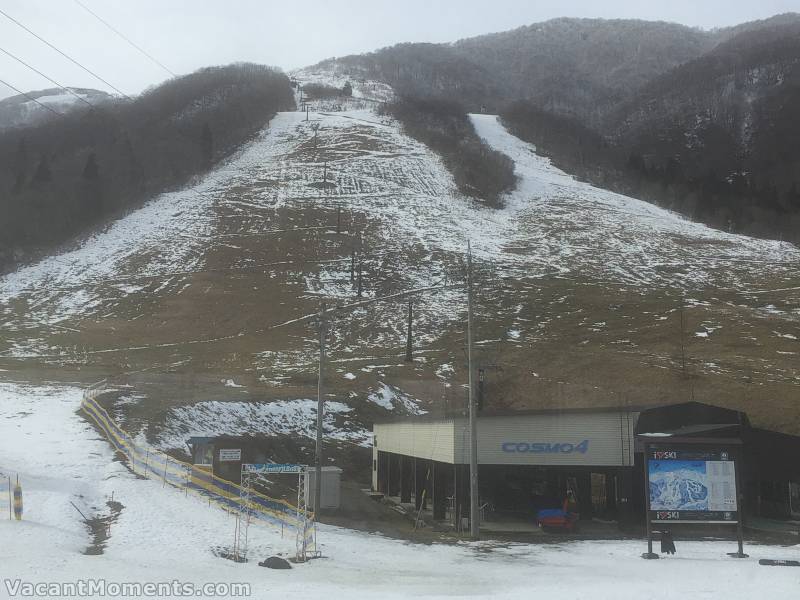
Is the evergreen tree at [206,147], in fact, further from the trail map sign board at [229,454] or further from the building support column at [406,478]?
the trail map sign board at [229,454]

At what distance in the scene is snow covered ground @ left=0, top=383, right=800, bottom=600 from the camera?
13703 mm

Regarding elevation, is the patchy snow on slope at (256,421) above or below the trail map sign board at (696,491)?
above

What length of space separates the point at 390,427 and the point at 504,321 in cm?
3621

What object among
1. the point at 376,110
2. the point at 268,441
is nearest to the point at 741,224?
the point at 376,110

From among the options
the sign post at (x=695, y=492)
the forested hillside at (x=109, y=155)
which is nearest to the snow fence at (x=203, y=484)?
the sign post at (x=695, y=492)

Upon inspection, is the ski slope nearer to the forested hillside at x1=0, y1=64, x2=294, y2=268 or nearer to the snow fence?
the snow fence

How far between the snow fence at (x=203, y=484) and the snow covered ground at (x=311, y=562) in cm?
88

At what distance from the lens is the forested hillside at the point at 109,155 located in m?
102

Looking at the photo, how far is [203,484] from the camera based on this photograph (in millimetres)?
27094

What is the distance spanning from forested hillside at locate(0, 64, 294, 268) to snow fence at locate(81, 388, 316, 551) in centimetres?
7076

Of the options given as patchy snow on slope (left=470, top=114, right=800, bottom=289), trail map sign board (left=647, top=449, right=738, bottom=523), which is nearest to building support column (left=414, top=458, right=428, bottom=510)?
trail map sign board (left=647, top=449, right=738, bottom=523)

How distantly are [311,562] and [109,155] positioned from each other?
5079 inches

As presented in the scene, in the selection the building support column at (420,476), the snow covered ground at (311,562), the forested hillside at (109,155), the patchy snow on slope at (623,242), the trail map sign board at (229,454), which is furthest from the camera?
the forested hillside at (109,155)

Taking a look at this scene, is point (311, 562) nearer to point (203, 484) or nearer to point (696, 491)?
point (696, 491)
